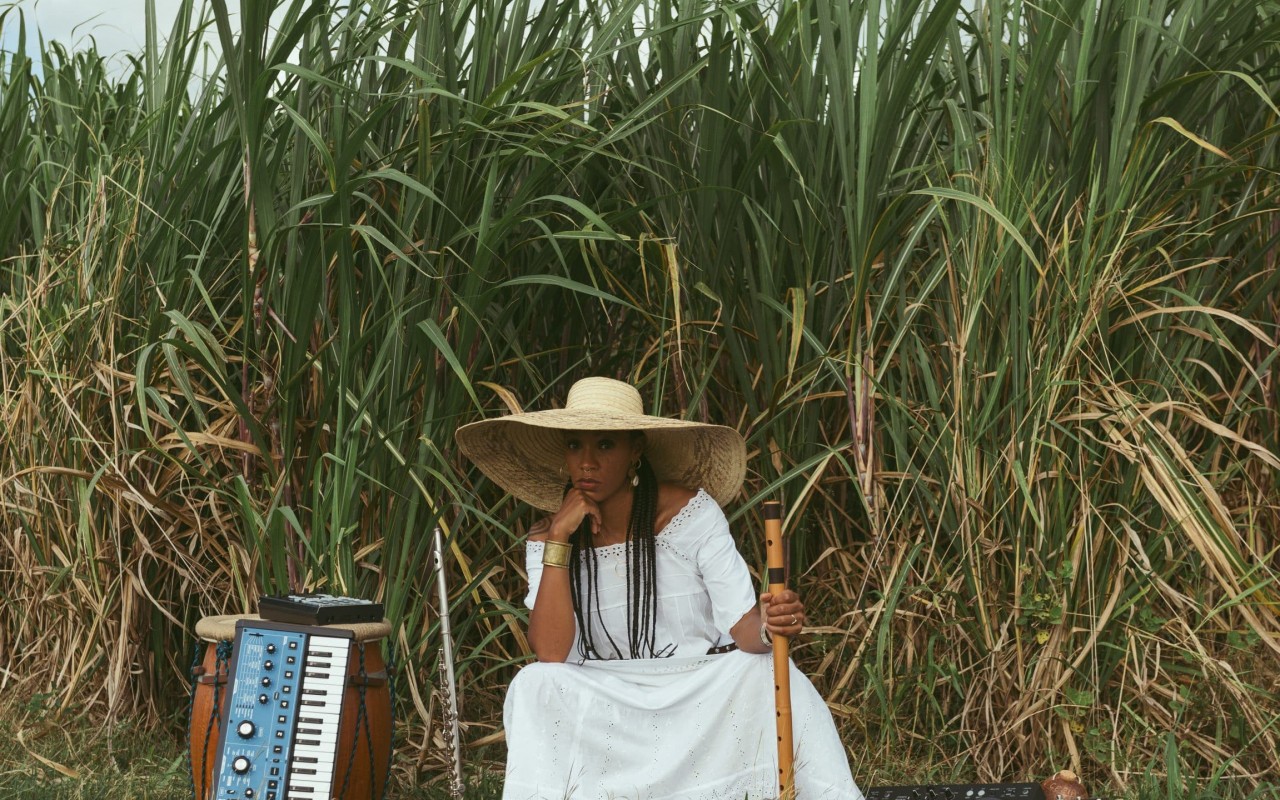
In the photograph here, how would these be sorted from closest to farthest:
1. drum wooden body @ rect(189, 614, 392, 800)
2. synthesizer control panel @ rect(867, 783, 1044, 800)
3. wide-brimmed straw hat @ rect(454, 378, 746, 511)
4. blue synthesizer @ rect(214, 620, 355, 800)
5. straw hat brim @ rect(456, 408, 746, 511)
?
synthesizer control panel @ rect(867, 783, 1044, 800), blue synthesizer @ rect(214, 620, 355, 800), drum wooden body @ rect(189, 614, 392, 800), wide-brimmed straw hat @ rect(454, 378, 746, 511), straw hat brim @ rect(456, 408, 746, 511)

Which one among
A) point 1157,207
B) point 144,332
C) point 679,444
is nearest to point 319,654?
point 679,444

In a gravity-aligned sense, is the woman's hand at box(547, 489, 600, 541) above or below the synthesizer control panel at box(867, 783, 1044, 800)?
above

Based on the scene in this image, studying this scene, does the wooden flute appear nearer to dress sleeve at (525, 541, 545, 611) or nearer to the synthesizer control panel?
the synthesizer control panel

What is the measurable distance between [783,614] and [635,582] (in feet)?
1.81

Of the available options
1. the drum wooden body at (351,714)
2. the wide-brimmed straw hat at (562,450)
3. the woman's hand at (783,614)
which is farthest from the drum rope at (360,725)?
the woman's hand at (783,614)

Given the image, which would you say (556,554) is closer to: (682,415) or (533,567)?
(533,567)

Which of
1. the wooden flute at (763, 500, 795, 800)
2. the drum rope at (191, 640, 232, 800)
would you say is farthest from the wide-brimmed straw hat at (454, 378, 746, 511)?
the drum rope at (191, 640, 232, 800)

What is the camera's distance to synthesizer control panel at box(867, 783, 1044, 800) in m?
2.59

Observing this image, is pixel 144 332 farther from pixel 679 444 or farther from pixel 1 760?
pixel 679 444

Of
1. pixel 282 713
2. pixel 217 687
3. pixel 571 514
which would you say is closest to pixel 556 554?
pixel 571 514

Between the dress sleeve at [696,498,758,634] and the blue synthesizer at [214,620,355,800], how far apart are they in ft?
2.76

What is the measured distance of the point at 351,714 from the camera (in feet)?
9.55

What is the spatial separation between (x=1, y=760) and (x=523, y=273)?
1.95m

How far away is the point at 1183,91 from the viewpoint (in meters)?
2.95
